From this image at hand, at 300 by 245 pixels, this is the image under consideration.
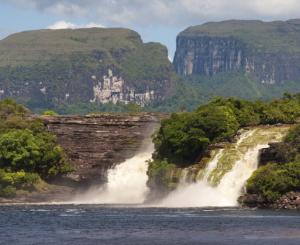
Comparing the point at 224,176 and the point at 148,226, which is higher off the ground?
the point at 224,176

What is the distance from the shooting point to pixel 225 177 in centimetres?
12031

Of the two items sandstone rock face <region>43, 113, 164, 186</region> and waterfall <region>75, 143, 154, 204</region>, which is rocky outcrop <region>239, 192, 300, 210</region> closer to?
waterfall <region>75, 143, 154, 204</region>

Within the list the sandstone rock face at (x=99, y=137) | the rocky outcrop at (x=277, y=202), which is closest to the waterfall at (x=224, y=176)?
the rocky outcrop at (x=277, y=202)

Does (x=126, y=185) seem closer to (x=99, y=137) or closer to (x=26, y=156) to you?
(x=99, y=137)

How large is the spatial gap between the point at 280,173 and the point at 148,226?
2876 cm

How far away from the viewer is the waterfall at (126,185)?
13975cm

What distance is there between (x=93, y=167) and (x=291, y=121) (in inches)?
1206

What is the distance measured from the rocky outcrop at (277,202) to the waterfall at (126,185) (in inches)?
1028

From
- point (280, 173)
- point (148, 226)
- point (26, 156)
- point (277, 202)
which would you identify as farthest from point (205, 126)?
point (148, 226)

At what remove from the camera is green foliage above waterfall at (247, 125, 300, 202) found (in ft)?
365

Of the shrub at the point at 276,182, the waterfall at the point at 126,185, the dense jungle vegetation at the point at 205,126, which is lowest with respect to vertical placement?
the waterfall at the point at 126,185

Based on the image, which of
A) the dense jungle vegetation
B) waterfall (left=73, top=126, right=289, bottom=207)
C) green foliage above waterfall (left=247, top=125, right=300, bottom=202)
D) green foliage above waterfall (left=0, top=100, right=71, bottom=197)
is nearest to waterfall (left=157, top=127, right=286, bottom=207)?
waterfall (left=73, top=126, right=289, bottom=207)

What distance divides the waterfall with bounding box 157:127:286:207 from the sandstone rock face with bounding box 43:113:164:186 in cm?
2290

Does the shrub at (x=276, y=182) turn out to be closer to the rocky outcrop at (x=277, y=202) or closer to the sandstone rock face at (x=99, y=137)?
the rocky outcrop at (x=277, y=202)
